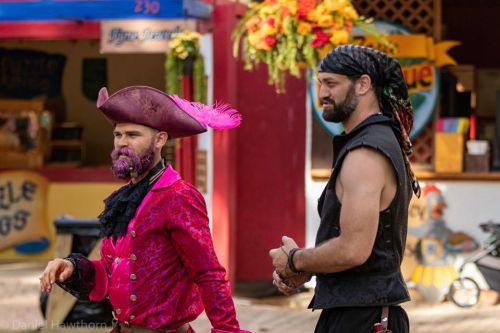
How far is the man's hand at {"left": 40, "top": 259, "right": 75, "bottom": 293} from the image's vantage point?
391cm

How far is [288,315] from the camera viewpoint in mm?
9312

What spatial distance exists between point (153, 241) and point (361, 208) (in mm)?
892

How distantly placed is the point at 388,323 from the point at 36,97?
11090mm

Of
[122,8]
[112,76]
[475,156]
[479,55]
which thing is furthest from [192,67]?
[479,55]

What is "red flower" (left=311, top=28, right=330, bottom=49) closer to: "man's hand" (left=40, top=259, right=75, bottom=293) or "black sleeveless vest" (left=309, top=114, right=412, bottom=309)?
"man's hand" (left=40, top=259, right=75, bottom=293)

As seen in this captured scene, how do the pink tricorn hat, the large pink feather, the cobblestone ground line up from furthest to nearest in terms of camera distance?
the cobblestone ground → the large pink feather → the pink tricorn hat

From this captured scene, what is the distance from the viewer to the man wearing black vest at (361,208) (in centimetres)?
339

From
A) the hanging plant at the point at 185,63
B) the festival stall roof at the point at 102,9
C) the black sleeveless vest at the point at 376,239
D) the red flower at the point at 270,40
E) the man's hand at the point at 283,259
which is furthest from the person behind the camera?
the hanging plant at the point at 185,63

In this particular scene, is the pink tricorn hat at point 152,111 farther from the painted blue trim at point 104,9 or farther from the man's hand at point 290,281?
the painted blue trim at point 104,9

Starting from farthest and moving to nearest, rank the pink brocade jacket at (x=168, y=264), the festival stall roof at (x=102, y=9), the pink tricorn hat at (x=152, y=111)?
the festival stall roof at (x=102, y=9), the pink tricorn hat at (x=152, y=111), the pink brocade jacket at (x=168, y=264)

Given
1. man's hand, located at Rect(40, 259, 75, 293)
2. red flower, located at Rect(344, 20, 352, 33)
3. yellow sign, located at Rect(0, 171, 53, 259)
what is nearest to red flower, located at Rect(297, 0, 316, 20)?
red flower, located at Rect(344, 20, 352, 33)

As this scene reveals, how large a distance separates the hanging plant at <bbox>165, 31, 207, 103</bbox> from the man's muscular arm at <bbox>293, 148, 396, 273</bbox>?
630 centimetres

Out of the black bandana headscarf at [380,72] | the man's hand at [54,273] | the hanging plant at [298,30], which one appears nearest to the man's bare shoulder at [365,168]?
the black bandana headscarf at [380,72]

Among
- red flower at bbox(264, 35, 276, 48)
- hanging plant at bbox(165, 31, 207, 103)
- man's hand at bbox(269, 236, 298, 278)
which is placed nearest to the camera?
man's hand at bbox(269, 236, 298, 278)
